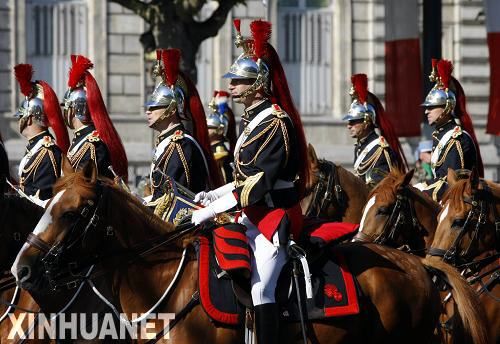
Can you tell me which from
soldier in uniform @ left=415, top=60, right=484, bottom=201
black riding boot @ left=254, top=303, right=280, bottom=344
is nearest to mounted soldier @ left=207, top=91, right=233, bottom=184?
soldier in uniform @ left=415, top=60, right=484, bottom=201

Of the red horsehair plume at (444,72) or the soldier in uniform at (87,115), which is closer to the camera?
the soldier in uniform at (87,115)

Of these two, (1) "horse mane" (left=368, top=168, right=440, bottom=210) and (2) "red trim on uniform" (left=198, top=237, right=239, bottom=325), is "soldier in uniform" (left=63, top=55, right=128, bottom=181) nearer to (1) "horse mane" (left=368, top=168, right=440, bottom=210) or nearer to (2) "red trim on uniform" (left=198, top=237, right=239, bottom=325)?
(1) "horse mane" (left=368, top=168, right=440, bottom=210)

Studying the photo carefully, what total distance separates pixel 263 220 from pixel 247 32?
64.8 ft

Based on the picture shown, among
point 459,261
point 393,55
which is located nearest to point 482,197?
point 459,261

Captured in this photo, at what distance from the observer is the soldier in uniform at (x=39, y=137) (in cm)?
1182

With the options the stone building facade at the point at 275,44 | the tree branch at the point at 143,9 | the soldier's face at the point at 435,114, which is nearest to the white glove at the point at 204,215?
the soldier's face at the point at 435,114

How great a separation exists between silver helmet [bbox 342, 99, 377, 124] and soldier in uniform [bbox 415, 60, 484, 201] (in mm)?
1273

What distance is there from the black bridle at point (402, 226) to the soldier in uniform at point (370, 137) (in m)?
2.88

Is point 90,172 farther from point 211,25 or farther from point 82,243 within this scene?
point 211,25

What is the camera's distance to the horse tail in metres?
9.50

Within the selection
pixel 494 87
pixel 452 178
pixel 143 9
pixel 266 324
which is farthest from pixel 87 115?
pixel 143 9

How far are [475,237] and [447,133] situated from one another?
297 cm

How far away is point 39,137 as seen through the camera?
12203 mm

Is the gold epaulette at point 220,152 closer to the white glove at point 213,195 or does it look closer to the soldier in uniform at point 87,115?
the soldier in uniform at point 87,115
